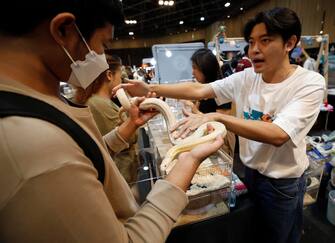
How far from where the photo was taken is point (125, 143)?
42.8 inches

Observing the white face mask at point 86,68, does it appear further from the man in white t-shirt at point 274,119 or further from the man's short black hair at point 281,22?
the man's short black hair at point 281,22

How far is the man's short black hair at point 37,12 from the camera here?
0.40 m

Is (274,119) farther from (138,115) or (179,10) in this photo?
(179,10)

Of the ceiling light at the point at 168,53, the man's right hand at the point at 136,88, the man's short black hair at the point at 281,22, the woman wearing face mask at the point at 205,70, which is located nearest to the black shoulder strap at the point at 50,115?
the man's right hand at the point at 136,88

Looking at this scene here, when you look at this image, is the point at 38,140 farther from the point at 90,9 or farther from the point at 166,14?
the point at 166,14

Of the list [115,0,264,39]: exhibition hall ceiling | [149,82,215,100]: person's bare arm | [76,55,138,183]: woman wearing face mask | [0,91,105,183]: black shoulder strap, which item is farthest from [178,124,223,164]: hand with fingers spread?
[115,0,264,39]: exhibition hall ceiling

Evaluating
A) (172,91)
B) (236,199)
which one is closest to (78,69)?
(172,91)

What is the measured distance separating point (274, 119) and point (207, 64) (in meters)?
1.37

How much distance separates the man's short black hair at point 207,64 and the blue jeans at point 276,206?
1276mm

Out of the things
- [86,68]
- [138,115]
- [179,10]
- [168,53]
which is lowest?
[138,115]

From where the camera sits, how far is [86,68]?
23.3 inches

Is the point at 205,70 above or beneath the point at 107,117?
above

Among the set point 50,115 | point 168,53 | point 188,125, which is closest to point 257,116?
point 188,125

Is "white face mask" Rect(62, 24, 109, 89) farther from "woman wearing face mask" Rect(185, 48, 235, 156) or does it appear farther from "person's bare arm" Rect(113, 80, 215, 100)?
"woman wearing face mask" Rect(185, 48, 235, 156)
